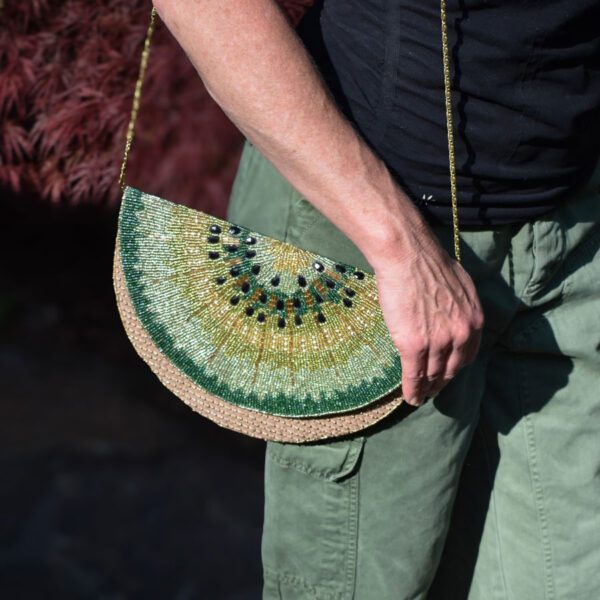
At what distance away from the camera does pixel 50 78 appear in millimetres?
2613

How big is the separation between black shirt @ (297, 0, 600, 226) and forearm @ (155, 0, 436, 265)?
0.09 meters

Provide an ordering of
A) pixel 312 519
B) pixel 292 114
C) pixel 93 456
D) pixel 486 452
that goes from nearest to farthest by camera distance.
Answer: pixel 292 114 → pixel 312 519 → pixel 486 452 → pixel 93 456

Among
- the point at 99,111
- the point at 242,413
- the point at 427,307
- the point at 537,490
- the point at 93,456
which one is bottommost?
the point at 93,456

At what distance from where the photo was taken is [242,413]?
1634 mm

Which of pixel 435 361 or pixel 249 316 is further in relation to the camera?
pixel 249 316

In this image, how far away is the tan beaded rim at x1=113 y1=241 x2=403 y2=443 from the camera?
1614mm

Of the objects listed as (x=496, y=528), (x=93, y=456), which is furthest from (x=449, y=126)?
(x=93, y=456)

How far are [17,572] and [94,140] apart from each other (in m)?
1.10

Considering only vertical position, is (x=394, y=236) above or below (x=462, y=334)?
above

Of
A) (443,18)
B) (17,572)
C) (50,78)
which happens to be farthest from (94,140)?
(443,18)

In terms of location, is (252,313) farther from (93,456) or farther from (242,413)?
(93,456)

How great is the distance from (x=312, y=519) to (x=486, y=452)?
30 centimetres

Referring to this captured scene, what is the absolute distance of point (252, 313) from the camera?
1606 mm

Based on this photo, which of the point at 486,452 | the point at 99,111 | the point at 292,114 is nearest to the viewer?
the point at 292,114
